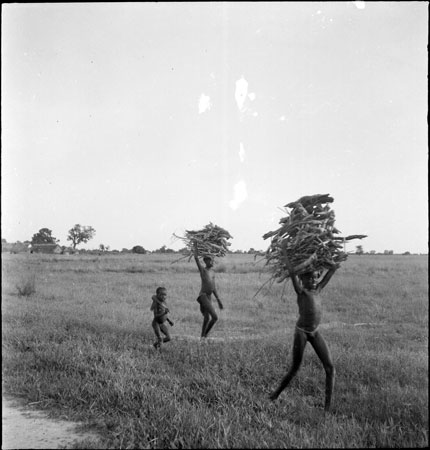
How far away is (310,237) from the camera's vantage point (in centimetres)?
508

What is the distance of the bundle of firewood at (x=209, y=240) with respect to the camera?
1009cm

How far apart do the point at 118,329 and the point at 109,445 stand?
572 cm

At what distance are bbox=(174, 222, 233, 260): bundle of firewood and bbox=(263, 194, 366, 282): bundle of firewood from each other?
15.7ft

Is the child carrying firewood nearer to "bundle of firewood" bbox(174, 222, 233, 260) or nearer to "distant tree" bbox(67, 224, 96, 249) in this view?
"bundle of firewood" bbox(174, 222, 233, 260)

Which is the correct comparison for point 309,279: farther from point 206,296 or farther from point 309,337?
point 206,296

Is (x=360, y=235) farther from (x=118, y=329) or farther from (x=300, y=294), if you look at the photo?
(x=118, y=329)

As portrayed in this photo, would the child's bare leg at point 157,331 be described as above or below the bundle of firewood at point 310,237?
below

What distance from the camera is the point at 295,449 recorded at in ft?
12.9

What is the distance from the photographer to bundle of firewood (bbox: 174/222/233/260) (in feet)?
33.1

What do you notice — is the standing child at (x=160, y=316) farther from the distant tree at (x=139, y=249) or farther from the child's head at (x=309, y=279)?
the distant tree at (x=139, y=249)

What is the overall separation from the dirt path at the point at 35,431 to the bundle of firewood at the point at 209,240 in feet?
17.5

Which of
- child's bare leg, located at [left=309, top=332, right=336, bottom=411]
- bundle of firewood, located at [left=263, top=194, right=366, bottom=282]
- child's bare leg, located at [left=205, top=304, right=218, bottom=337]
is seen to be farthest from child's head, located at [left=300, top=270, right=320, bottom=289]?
child's bare leg, located at [left=205, top=304, right=218, bottom=337]

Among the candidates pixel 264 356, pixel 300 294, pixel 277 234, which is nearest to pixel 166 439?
pixel 300 294

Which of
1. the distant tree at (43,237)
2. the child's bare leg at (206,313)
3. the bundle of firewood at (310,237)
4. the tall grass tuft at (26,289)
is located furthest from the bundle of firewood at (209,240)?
the distant tree at (43,237)
